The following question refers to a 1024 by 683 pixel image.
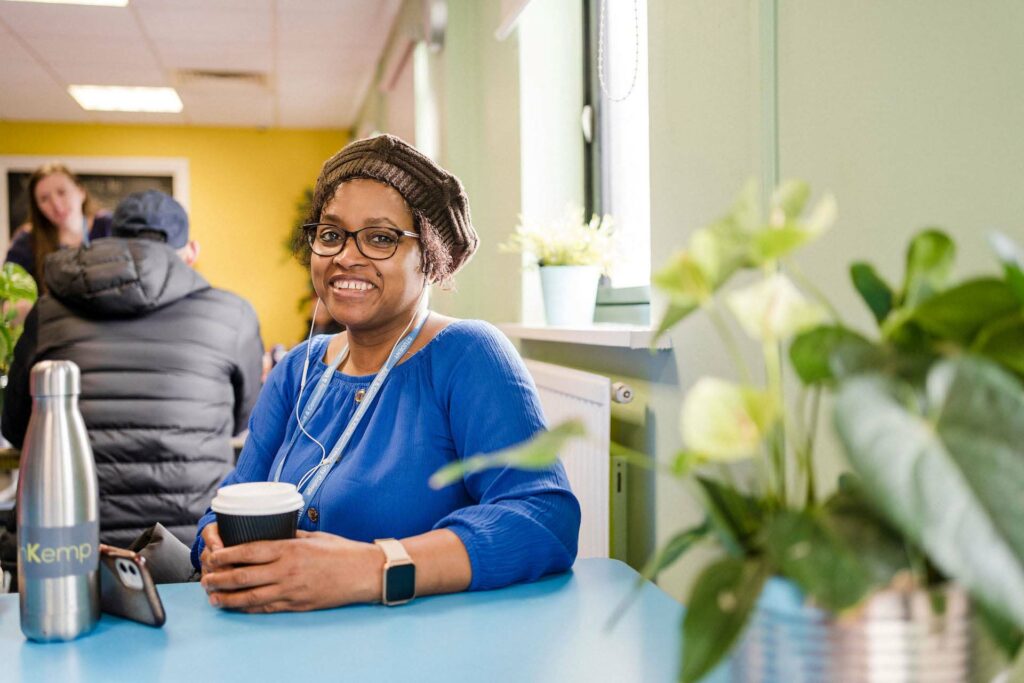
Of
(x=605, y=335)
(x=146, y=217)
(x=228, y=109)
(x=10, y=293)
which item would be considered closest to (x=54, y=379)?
(x=605, y=335)

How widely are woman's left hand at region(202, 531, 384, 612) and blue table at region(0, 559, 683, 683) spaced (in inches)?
0.6

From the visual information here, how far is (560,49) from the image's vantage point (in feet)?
8.76

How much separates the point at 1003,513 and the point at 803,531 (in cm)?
9

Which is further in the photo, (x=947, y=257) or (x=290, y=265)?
(x=290, y=265)

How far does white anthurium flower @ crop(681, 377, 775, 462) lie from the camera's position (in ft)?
1.48

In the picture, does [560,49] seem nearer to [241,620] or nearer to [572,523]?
[572,523]

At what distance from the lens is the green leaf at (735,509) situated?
0.50 metres

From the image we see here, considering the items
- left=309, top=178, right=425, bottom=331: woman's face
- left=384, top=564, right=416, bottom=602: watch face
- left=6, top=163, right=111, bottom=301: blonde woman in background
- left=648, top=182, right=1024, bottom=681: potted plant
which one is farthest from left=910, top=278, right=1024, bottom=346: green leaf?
left=6, top=163, right=111, bottom=301: blonde woman in background

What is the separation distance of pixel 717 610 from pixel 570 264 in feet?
5.97

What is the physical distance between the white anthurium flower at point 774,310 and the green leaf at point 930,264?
2.6 inches

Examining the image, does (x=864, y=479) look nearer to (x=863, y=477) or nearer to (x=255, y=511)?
(x=863, y=477)

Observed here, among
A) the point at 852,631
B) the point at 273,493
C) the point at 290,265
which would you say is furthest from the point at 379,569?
the point at 290,265

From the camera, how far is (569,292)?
88.5 inches

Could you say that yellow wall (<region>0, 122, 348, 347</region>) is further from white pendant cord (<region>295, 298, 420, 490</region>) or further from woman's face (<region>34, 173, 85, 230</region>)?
Result: white pendant cord (<region>295, 298, 420, 490</region>)
